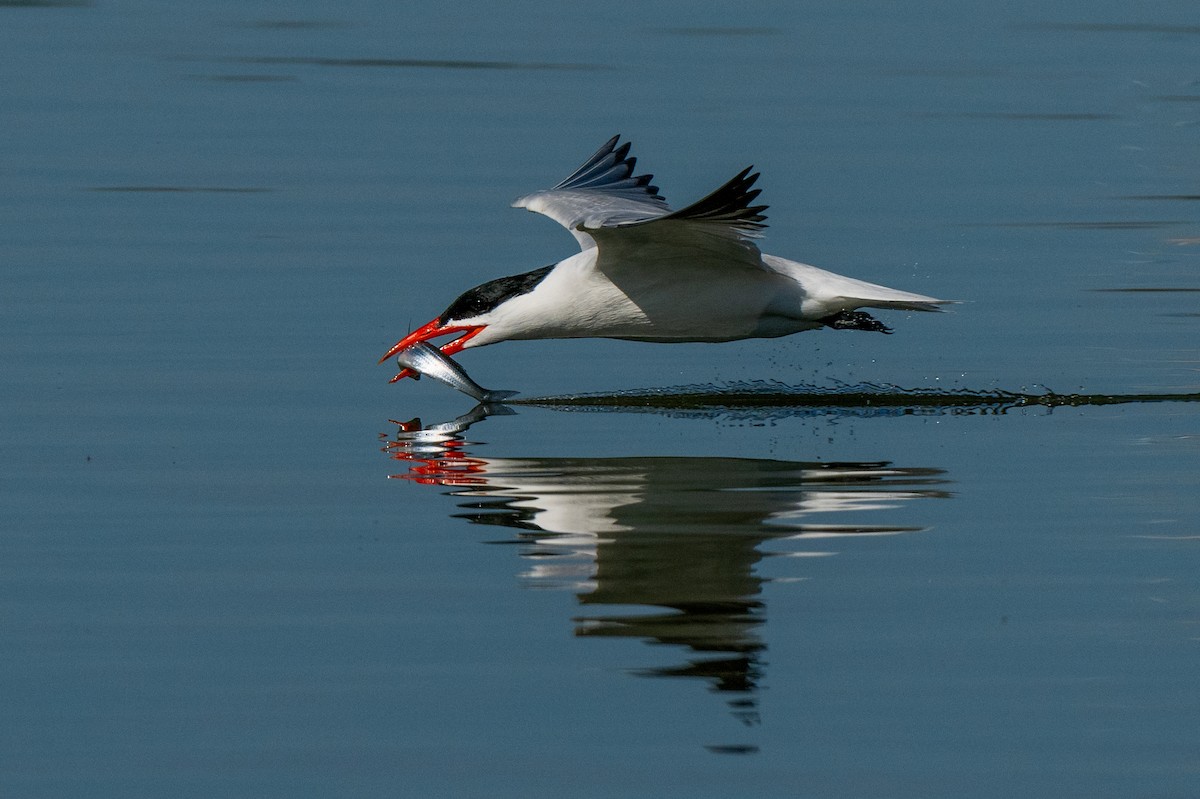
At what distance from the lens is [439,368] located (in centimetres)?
1023

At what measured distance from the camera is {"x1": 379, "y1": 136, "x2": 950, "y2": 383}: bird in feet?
33.0

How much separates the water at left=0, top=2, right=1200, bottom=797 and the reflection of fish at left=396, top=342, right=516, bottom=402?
253 millimetres

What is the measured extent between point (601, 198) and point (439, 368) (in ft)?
4.26

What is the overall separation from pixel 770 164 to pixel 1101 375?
5.56 meters

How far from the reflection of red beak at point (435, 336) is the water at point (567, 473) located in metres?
0.17

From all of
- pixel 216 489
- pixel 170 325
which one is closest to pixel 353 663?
pixel 216 489

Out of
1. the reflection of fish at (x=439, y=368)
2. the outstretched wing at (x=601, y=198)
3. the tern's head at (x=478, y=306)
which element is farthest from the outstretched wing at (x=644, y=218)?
the reflection of fish at (x=439, y=368)

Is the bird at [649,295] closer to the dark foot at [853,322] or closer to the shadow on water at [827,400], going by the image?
the dark foot at [853,322]

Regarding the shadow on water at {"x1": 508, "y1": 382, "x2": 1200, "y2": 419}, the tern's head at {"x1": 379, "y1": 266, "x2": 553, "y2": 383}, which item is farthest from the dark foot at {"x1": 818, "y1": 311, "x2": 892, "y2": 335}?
the tern's head at {"x1": 379, "y1": 266, "x2": 553, "y2": 383}

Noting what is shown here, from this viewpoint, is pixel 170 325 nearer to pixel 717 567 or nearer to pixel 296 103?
pixel 717 567

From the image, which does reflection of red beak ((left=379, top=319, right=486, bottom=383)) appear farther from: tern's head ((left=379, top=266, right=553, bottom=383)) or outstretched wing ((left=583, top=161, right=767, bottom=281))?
outstretched wing ((left=583, top=161, right=767, bottom=281))

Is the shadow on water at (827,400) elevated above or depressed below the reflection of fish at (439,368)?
below

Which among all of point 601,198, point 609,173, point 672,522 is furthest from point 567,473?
point 609,173

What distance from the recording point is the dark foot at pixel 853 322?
10.6 metres
